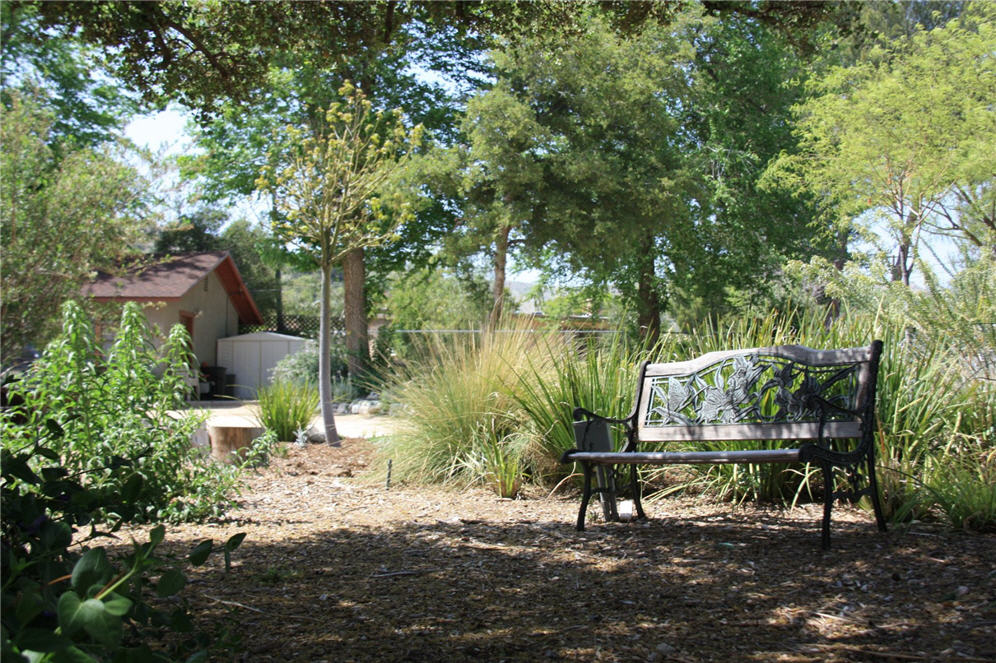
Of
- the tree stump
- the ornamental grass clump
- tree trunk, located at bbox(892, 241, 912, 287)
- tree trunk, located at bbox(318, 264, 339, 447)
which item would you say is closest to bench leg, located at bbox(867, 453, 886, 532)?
the ornamental grass clump

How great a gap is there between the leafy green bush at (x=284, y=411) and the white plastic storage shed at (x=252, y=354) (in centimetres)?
1346

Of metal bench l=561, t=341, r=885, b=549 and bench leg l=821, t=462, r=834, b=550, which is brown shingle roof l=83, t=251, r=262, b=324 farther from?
bench leg l=821, t=462, r=834, b=550

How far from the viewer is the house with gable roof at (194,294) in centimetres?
1984

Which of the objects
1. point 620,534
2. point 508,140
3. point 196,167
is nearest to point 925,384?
point 620,534

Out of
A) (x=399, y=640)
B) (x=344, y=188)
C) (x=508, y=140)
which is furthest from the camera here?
(x=508, y=140)

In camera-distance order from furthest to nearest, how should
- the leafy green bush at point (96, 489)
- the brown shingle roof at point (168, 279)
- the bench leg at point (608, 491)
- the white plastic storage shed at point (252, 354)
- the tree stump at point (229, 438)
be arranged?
the white plastic storage shed at point (252, 354)
the brown shingle roof at point (168, 279)
the tree stump at point (229, 438)
the bench leg at point (608, 491)
the leafy green bush at point (96, 489)

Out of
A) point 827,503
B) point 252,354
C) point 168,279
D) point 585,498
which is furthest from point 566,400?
point 252,354

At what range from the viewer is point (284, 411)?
8281 mm

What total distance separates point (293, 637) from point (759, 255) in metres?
20.4

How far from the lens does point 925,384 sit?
457cm

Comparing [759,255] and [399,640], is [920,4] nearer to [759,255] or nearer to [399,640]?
[759,255]

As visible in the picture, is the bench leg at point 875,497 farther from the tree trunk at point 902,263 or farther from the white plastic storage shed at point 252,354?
the white plastic storage shed at point 252,354

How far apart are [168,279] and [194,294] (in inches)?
38.8

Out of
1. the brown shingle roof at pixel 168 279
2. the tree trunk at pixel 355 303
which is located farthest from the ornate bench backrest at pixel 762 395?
the brown shingle roof at pixel 168 279
